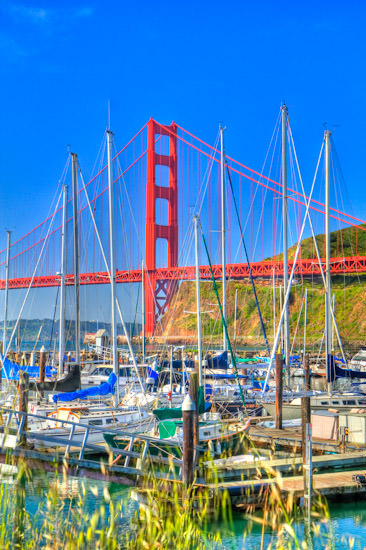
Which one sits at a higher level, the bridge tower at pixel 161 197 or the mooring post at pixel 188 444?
the bridge tower at pixel 161 197

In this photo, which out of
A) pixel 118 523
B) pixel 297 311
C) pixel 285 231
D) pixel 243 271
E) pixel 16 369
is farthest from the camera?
pixel 297 311

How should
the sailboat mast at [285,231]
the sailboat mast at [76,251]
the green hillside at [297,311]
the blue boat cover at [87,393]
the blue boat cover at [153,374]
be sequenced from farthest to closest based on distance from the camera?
the green hillside at [297,311] → the blue boat cover at [153,374] → the sailboat mast at [285,231] → the sailboat mast at [76,251] → the blue boat cover at [87,393]

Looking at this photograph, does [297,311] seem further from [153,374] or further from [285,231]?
[285,231]

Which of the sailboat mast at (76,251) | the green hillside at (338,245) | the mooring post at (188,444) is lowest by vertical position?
the mooring post at (188,444)

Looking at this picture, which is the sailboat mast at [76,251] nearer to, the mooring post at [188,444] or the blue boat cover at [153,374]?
the blue boat cover at [153,374]

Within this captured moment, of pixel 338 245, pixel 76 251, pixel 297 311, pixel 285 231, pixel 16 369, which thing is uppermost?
pixel 338 245

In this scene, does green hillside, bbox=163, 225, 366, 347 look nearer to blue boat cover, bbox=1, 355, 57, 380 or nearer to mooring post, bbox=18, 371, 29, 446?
blue boat cover, bbox=1, 355, 57, 380

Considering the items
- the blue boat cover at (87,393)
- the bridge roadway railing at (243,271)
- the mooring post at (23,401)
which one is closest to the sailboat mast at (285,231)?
the blue boat cover at (87,393)

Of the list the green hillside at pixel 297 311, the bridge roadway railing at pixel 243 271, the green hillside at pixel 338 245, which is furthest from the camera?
the green hillside at pixel 338 245

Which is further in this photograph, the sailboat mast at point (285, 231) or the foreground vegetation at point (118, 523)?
the sailboat mast at point (285, 231)

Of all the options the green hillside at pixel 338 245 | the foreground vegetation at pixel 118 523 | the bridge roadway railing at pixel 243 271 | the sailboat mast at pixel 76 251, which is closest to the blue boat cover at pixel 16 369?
the sailboat mast at pixel 76 251

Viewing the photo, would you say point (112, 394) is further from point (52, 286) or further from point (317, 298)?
point (317, 298)

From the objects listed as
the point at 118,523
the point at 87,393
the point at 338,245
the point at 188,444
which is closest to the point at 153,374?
the point at 87,393

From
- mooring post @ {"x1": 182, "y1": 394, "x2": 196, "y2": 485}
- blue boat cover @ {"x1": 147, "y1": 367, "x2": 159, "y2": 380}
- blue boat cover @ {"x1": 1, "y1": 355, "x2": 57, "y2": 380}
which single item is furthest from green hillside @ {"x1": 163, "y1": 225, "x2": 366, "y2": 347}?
mooring post @ {"x1": 182, "y1": 394, "x2": 196, "y2": 485}
